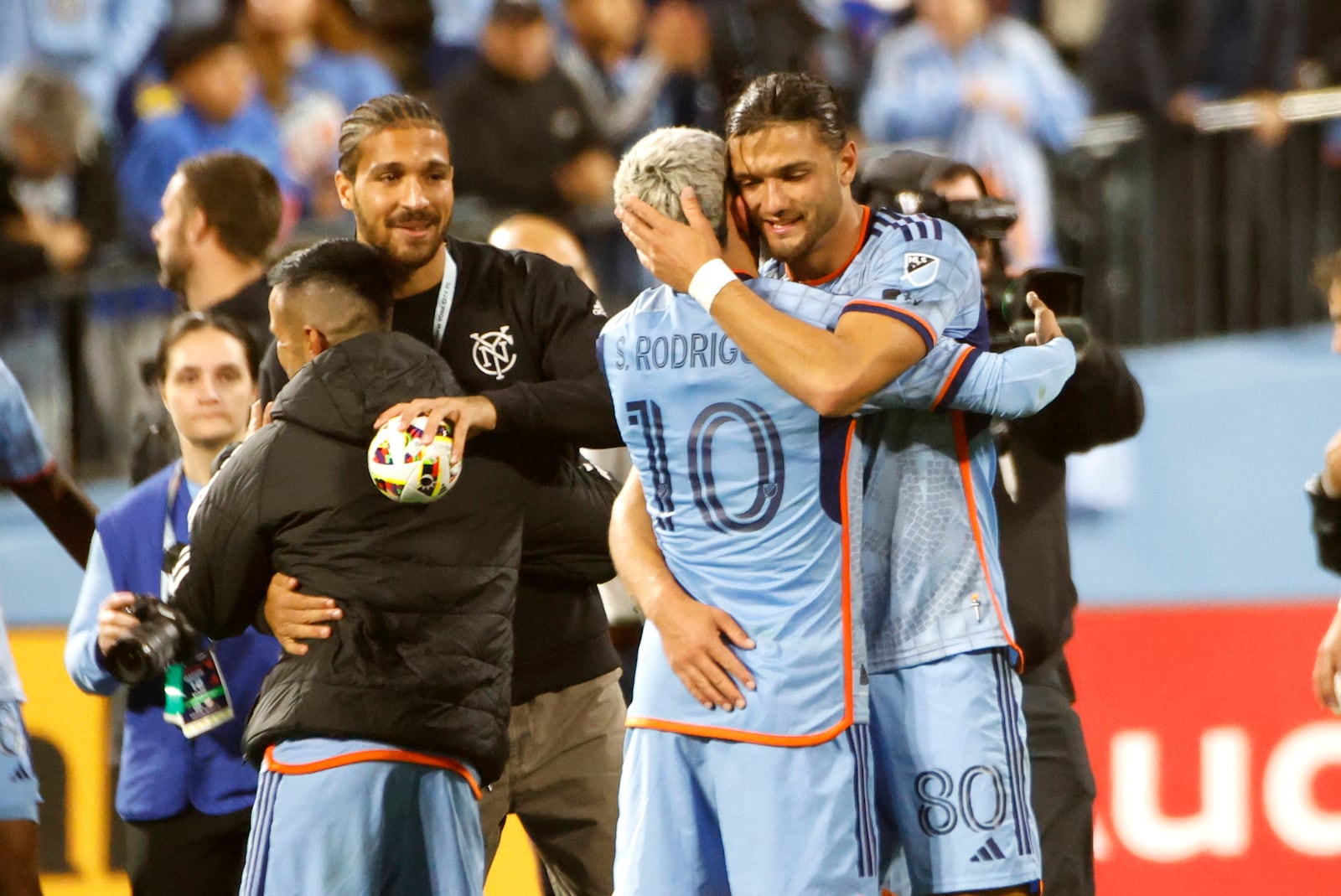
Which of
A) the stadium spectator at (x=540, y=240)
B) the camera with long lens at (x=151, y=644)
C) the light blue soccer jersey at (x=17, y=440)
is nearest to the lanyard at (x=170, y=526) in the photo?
the camera with long lens at (x=151, y=644)

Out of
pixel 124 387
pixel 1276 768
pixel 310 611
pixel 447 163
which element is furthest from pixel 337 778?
pixel 124 387

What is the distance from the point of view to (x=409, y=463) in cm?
323

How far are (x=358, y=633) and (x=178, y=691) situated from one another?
0.99 meters

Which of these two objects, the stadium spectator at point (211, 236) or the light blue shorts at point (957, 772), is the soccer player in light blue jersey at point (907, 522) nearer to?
the light blue shorts at point (957, 772)

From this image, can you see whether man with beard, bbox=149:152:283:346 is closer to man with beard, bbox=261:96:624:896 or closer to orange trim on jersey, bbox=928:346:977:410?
man with beard, bbox=261:96:624:896

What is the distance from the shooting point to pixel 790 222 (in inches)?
133

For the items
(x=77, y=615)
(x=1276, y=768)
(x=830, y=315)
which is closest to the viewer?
(x=830, y=315)

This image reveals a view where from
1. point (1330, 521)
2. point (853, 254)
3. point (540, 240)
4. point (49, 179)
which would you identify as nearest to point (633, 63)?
point (49, 179)

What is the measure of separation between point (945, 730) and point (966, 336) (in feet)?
2.48

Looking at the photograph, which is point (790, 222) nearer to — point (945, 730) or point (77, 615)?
point (945, 730)

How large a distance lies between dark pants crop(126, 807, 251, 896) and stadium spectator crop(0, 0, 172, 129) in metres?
5.75

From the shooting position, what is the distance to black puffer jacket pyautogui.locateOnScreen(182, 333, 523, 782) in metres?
3.35

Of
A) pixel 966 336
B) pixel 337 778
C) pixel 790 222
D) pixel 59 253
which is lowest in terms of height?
pixel 337 778

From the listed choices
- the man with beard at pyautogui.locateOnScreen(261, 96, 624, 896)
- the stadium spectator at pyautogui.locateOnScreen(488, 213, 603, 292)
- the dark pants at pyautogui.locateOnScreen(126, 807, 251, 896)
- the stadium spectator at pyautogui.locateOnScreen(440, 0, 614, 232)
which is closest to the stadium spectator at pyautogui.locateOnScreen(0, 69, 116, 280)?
the stadium spectator at pyautogui.locateOnScreen(440, 0, 614, 232)
